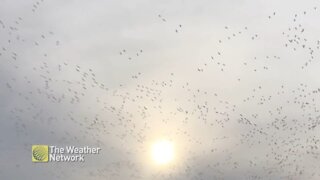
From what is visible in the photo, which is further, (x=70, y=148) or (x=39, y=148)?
(x=39, y=148)

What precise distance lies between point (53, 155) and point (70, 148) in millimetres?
3876

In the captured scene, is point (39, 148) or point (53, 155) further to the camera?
point (39, 148)

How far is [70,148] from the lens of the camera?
301 ft

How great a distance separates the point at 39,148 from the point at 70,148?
37.1 feet

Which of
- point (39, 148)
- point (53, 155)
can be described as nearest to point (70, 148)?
point (53, 155)

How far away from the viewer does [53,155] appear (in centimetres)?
9306

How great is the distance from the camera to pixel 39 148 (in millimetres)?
100062

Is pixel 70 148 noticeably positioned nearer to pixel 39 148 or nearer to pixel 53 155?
pixel 53 155
